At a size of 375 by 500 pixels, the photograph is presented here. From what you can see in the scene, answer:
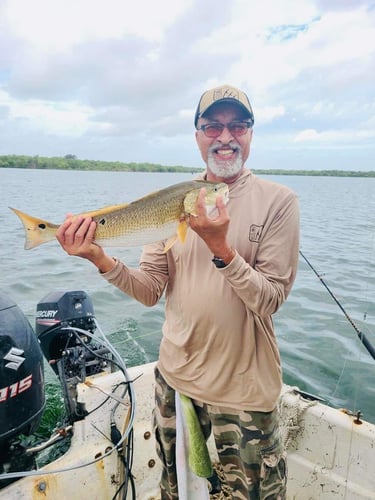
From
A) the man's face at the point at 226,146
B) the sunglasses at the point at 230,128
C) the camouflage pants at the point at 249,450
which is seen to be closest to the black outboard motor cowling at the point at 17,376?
the camouflage pants at the point at 249,450

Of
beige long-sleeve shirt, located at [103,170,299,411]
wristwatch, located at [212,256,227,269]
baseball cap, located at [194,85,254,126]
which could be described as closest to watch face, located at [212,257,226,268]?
wristwatch, located at [212,256,227,269]

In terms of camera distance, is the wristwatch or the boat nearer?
the wristwatch

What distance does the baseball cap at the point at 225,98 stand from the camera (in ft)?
8.88

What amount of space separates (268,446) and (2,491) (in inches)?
64.5

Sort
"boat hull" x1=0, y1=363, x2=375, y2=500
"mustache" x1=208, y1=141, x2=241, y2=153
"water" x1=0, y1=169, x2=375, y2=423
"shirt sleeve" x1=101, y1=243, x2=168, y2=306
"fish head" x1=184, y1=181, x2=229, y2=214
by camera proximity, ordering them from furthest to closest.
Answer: "water" x1=0, y1=169, x2=375, y2=423, "boat hull" x1=0, y1=363, x2=375, y2=500, "shirt sleeve" x1=101, y1=243, x2=168, y2=306, "mustache" x1=208, y1=141, x2=241, y2=153, "fish head" x1=184, y1=181, x2=229, y2=214

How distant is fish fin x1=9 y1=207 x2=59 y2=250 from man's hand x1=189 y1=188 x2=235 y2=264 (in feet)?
2.83

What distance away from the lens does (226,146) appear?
269 cm

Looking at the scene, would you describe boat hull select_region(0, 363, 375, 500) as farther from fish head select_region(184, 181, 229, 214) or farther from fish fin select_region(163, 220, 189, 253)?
fish head select_region(184, 181, 229, 214)

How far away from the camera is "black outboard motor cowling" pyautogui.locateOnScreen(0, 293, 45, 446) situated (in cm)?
276

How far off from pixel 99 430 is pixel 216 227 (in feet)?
6.76

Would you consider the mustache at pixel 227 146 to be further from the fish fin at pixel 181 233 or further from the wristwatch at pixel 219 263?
the wristwatch at pixel 219 263

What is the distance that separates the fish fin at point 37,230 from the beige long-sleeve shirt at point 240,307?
1.42 feet

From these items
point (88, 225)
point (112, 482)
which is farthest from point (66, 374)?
point (88, 225)

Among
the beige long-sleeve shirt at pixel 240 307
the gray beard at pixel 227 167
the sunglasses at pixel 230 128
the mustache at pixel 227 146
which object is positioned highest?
the sunglasses at pixel 230 128
